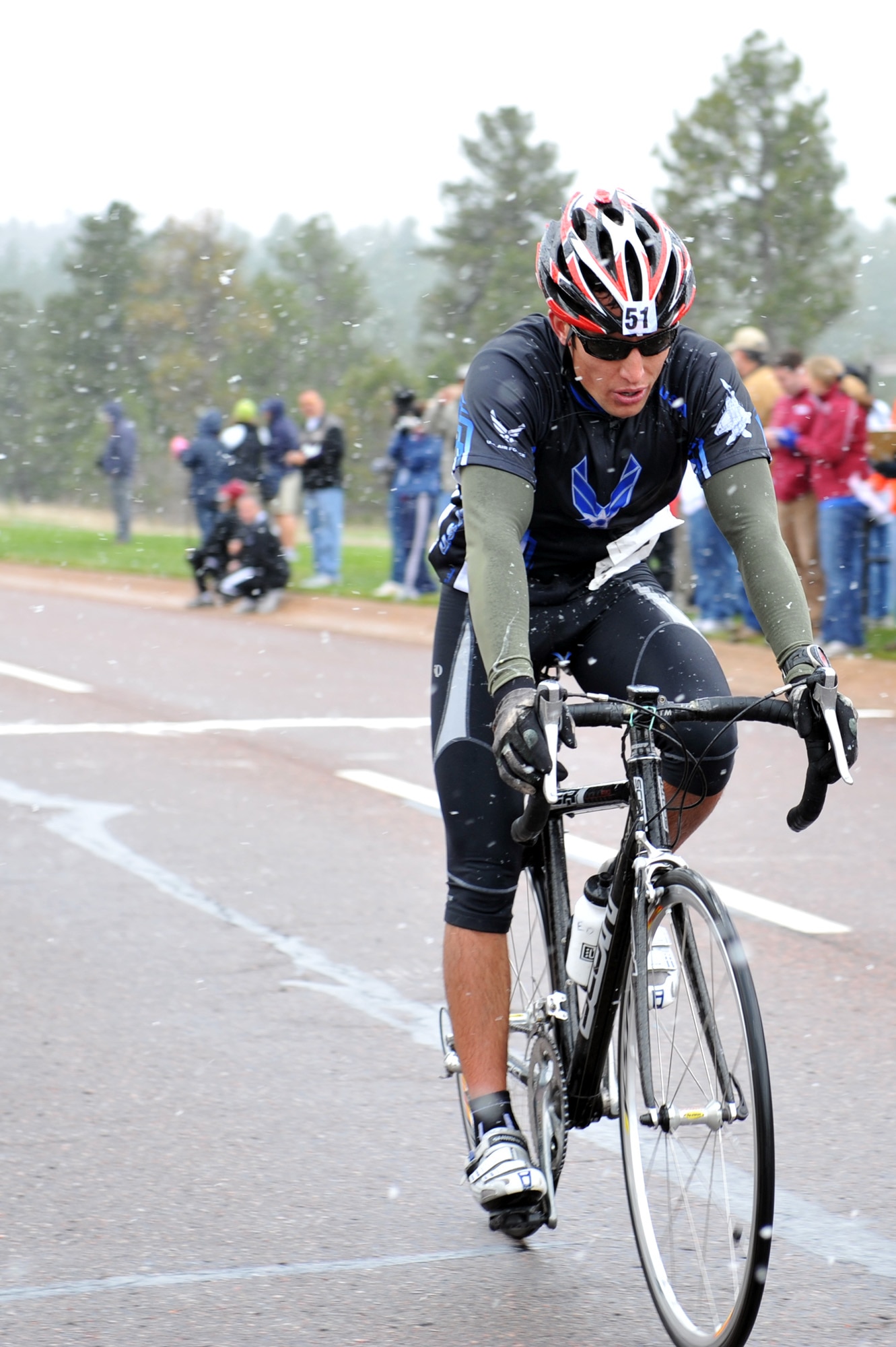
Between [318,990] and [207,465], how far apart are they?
48.6 ft

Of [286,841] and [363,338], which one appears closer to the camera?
[286,841]

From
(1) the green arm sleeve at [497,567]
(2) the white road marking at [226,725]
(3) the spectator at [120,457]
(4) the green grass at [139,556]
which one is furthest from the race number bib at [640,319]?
(3) the spectator at [120,457]

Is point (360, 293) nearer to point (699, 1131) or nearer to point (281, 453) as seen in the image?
point (281, 453)

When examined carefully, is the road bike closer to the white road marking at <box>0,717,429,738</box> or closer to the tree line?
the white road marking at <box>0,717,429,738</box>

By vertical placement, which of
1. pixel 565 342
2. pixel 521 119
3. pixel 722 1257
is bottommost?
pixel 722 1257

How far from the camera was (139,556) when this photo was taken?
86.7ft

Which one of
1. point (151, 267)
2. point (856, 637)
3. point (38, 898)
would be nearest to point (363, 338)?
point (151, 267)

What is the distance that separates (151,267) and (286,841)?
6921 centimetres

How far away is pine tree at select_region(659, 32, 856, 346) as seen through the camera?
54.1 m

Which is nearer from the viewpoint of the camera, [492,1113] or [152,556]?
[492,1113]

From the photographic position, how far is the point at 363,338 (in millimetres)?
84375

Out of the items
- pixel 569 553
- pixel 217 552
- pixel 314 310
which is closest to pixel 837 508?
pixel 217 552

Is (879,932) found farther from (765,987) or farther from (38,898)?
(38,898)

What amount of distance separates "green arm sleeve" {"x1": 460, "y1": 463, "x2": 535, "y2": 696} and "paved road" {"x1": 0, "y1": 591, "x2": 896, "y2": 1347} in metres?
1.15
